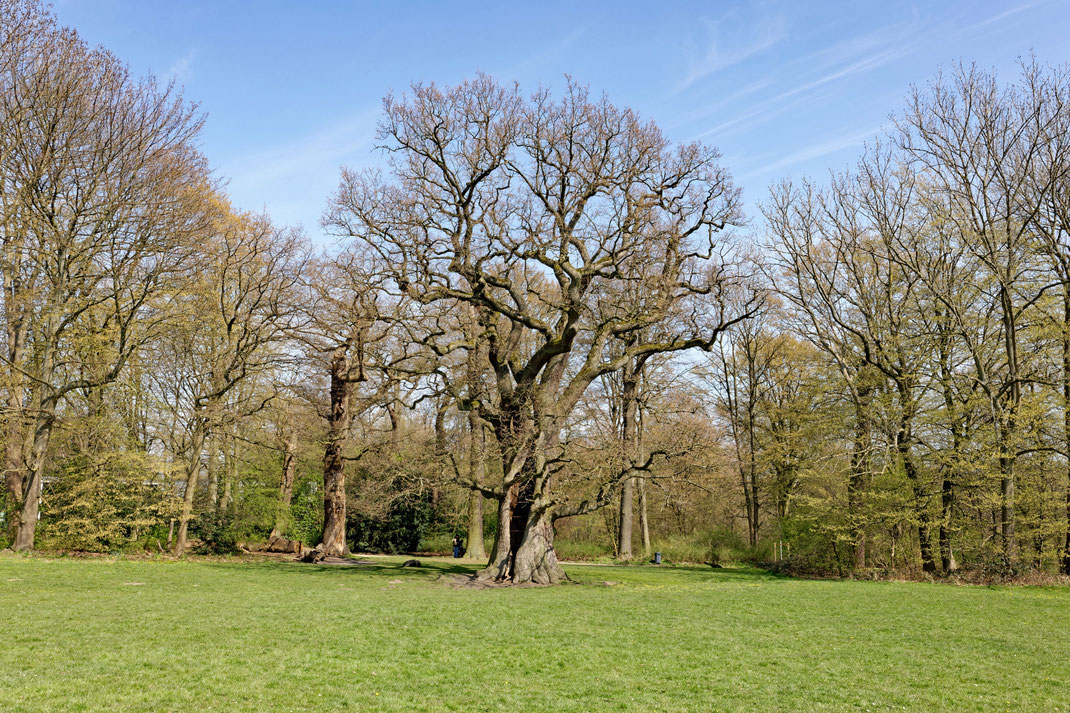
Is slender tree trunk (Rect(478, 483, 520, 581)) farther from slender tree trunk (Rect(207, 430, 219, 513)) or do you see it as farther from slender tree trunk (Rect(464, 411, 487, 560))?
slender tree trunk (Rect(207, 430, 219, 513))

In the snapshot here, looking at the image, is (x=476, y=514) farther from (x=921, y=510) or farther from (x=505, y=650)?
Answer: (x=505, y=650)

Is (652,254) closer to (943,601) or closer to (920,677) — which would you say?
(943,601)

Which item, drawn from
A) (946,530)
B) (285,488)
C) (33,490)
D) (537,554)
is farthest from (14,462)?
(946,530)

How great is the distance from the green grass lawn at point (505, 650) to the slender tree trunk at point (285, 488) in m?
10.6

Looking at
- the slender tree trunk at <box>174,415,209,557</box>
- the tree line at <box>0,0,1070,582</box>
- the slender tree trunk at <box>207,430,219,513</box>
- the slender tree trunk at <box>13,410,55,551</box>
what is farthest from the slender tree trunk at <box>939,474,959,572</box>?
the slender tree trunk at <box>13,410,55,551</box>

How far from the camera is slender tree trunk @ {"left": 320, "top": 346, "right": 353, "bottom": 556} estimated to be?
24.8 metres

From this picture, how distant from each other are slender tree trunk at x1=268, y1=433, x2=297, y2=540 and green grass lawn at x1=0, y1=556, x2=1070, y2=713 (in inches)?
417

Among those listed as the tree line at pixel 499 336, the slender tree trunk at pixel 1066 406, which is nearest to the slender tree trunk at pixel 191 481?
the tree line at pixel 499 336

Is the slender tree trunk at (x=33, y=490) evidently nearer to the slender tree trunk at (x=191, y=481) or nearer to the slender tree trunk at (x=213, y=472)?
the slender tree trunk at (x=191, y=481)

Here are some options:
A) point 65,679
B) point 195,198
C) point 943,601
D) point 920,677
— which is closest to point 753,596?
point 943,601

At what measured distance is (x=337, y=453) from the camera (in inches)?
989

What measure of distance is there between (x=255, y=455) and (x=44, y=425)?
872 cm

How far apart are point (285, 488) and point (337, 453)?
A: 546 centimetres

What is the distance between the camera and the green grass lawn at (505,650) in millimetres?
6938
